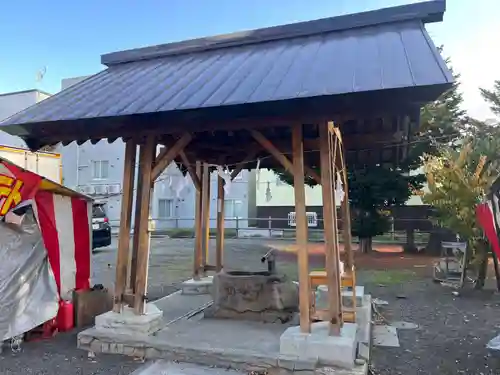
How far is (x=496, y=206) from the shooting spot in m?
4.86

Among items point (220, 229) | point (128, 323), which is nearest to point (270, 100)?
point (128, 323)

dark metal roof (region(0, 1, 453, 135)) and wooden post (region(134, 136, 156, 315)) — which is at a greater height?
dark metal roof (region(0, 1, 453, 135))

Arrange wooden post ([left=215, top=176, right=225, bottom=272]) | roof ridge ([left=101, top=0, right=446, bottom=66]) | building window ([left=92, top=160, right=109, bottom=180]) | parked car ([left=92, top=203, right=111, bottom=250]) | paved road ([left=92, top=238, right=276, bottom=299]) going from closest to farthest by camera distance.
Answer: roof ridge ([left=101, top=0, right=446, bottom=66]) < wooden post ([left=215, top=176, right=225, bottom=272]) < paved road ([left=92, top=238, right=276, bottom=299]) < parked car ([left=92, top=203, right=111, bottom=250]) < building window ([left=92, top=160, right=109, bottom=180])

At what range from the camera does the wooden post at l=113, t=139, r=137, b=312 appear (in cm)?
532

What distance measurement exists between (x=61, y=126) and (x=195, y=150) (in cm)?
264

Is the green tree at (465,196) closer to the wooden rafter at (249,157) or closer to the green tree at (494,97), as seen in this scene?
the wooden rafter at (249,157)

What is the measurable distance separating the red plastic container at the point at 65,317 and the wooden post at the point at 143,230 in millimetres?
1449

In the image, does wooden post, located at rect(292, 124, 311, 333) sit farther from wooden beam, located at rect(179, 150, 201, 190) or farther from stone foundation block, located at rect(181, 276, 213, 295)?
stone foundation block, located at rect(181, 276, 213, 295)

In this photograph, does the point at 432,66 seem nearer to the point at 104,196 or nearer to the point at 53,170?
the point at 53,170

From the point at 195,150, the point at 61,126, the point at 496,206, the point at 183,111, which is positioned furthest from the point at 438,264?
the point at 61,126

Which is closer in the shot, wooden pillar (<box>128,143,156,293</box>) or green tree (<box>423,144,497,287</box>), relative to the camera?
wooden pillar (<box>128,143,156,293</box>)

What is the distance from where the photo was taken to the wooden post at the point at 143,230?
5195 mm

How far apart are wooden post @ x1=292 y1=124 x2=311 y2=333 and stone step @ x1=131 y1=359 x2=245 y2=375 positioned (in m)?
0.94

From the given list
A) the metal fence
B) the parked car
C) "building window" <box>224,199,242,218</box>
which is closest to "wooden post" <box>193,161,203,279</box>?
the parked car
